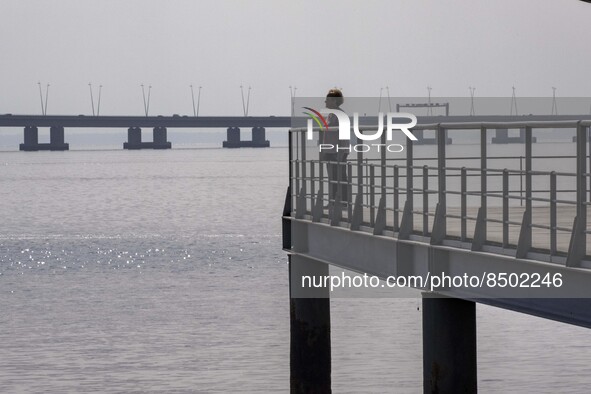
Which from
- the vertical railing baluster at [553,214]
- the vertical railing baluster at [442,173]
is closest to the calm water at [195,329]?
the vertical railing baluster at [442,173]

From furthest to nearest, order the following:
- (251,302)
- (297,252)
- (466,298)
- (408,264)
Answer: (251,302) < (297,252) < (408,264) < (466,298)

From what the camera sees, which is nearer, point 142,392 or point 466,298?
point 466,298

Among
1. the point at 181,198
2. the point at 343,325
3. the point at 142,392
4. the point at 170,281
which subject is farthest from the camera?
the point at 181,198

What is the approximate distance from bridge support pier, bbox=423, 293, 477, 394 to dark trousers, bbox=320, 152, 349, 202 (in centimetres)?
304

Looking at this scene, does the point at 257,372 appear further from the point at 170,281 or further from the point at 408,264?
the point at 170,281

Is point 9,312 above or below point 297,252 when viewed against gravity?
below

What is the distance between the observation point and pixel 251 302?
4222cm

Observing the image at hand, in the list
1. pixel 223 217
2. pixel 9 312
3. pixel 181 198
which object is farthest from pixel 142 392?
pixel 181 198

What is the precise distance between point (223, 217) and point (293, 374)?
70.2 metres

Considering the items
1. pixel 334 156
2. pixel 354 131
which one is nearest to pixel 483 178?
pixel 354 131

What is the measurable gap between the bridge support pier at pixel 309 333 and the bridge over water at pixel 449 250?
0.5 inches

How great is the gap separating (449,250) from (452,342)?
1.16 m

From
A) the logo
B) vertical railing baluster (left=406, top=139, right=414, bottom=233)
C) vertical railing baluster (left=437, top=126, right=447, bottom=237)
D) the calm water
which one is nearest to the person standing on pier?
the logo

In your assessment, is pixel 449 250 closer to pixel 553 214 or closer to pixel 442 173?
pixel 442 173
